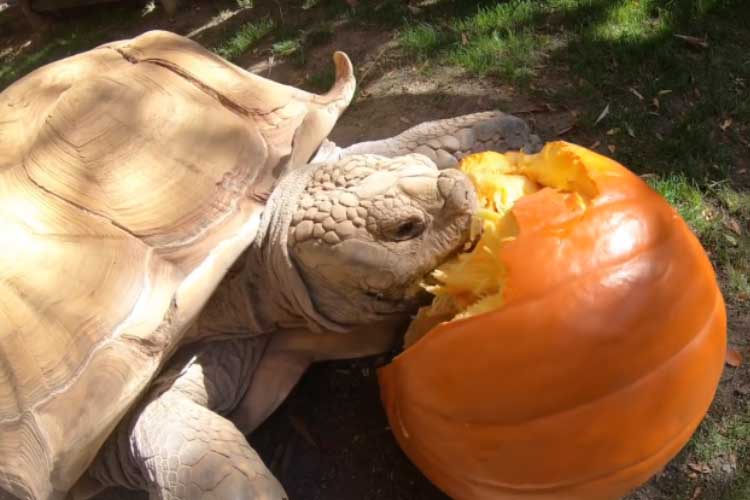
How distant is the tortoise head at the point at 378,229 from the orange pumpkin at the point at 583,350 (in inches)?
11.1

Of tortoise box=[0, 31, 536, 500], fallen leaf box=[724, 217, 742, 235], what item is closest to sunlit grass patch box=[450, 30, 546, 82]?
fallen leaf box=[724, 217, 742, 235]

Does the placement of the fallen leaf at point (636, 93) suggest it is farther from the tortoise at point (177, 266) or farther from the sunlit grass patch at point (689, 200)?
the tortoise at point (177, 266)

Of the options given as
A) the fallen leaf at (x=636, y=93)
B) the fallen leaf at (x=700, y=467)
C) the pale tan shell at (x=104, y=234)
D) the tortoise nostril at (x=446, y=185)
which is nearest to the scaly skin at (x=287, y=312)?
the tortoise nostril at (x=446, y=185)

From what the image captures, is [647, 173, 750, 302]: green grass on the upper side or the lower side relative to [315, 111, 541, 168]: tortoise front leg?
lower

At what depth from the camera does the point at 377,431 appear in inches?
98.1

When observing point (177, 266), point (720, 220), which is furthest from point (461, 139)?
point (177, 266)

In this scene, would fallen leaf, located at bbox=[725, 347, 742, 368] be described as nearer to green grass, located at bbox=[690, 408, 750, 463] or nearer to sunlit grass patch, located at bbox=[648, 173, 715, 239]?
green grass, located at bbox=[690, 408, 750, 463]

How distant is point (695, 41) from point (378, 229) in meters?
2.72

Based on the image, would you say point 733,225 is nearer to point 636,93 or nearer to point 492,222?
point 636,93

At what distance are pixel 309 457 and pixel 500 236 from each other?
123 centimetres

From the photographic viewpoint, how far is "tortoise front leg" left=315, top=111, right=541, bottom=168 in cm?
275

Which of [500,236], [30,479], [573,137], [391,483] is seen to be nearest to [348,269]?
[500,236]

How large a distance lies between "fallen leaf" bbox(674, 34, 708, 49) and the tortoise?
93.3 inches

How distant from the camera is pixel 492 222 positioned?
1.93 m
